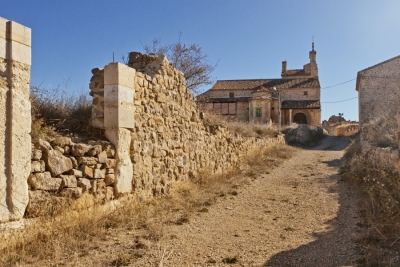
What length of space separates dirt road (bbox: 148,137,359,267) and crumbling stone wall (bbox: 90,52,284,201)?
1.23 metres

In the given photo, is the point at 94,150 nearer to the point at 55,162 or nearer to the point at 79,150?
the point at 79,150

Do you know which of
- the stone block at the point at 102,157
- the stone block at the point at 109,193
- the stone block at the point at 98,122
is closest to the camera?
the stone block at the point at 102,157

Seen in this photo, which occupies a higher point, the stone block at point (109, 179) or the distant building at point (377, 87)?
the distant building at point (377, 87)

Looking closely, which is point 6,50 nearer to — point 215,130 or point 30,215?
point 30,215

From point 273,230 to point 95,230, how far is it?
8.66 feet

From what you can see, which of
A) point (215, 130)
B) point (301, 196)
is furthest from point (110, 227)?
point (215, 130)

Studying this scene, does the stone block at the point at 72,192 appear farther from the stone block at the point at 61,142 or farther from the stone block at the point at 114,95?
the stone block at the point at 114,95

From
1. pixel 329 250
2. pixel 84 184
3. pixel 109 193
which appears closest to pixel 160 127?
pixel 109 193

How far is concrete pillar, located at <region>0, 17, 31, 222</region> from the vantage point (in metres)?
3.99

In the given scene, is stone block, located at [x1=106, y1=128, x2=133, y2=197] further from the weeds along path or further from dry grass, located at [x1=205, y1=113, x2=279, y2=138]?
dry grass, located at [x1=205, y1=113, x2=279, y2=138]

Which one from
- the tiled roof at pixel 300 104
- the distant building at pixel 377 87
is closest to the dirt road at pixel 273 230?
the distant building at pixel 377 87

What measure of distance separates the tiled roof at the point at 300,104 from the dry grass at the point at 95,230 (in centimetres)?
2893

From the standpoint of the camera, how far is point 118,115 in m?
5.63

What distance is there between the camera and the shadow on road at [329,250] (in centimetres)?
400
